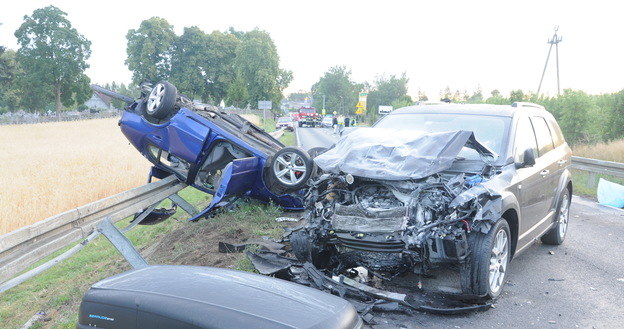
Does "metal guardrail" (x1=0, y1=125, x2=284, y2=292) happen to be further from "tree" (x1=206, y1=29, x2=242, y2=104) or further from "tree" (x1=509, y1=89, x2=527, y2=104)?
"tree" (x1=206, y1=29, x2=242, y2=104)

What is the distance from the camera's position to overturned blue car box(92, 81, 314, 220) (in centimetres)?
Result: 714

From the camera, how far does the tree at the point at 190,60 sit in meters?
68.7

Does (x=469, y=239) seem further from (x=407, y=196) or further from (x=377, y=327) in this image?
(x=377, y=327)

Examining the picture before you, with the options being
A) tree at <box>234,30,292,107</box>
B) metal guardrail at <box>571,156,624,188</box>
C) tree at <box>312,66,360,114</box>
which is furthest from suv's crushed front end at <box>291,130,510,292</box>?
tree at <box>312,66,360,114</box>

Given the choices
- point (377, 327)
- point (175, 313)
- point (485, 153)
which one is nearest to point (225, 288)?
point (175, 313)

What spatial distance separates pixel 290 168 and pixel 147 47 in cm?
6521

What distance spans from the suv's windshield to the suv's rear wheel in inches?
67.1

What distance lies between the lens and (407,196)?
446 centimetres

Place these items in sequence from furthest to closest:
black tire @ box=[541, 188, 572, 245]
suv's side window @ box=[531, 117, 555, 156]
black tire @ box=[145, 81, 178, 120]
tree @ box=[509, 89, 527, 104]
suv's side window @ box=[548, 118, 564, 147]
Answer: tree @ box=[509, 89, 527, 104], black tire @ box=[145, 81, 178, 120], suv's side window @ box=[548, 118, 564, 147], black tire @ box=[541, 188, 572, 245], suv's side window @ box=[531, 117, 555, 156]

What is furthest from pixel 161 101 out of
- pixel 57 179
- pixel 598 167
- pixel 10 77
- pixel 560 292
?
pixel 10 77

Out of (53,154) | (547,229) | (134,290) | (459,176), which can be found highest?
(459,176)

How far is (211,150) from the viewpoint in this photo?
7.50 m

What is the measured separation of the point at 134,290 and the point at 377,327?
2.22 meters

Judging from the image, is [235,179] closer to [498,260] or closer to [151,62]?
[498,260]
